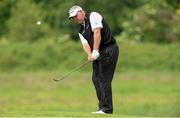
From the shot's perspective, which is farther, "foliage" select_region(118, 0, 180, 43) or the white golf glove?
"foliage" select_region(118, 0, 180, 43)

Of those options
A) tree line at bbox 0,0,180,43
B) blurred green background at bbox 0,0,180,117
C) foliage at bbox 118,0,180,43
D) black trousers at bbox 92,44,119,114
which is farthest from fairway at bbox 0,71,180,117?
black trousers at bbox 92,44,119,114

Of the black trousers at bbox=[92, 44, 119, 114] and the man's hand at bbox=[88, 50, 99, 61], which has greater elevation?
the man's hand at bbox=[88, 50, 99, 61]

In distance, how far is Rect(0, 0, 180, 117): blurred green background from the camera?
31.1 meters

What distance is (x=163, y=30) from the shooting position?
4781 centimetres

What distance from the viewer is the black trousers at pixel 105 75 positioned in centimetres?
1555

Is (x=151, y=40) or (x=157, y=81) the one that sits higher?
(x=157, y=81)

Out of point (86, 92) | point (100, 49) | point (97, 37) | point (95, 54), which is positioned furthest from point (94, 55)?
point (86, 92)

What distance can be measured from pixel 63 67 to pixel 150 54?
13.4ft

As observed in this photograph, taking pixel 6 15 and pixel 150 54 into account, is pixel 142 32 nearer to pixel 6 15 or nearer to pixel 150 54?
pixel 150 54

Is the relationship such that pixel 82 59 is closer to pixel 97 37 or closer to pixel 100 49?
pixel 100 49

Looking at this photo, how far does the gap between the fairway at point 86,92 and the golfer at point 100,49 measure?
35.8 feet

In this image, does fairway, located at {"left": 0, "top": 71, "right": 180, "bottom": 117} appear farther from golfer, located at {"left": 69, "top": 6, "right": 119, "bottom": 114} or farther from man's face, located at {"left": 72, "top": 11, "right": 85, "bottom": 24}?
man's face, located at {"left": 72, "top": 11, "right": 85, "bottom": 24}

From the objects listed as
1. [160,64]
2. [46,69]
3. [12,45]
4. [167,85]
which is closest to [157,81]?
[167,85]

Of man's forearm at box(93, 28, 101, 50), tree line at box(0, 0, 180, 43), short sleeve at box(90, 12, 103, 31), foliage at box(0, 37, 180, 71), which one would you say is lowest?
tree line at box(0, 0, 180, 43)
